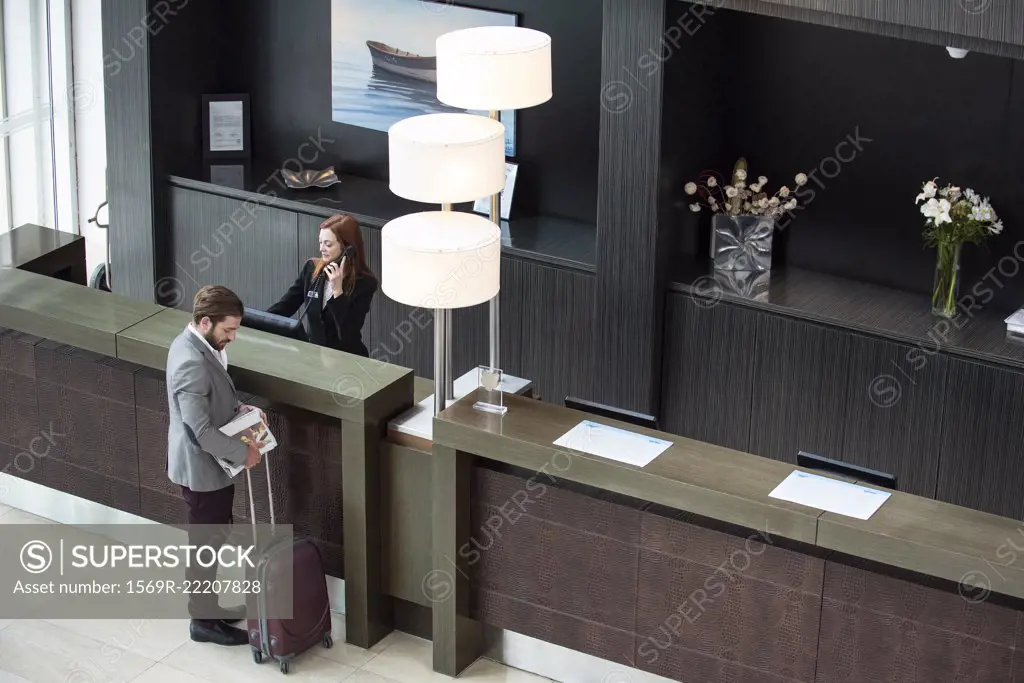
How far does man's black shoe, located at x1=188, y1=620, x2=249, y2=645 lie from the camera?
6344mm

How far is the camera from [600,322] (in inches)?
301

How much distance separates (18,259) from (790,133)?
3789 mm

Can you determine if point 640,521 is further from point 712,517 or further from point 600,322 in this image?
point 600,322

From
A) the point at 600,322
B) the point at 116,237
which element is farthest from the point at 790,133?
the point at 116,237

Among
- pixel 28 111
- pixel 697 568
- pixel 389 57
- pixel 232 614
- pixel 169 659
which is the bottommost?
pixel 169 659

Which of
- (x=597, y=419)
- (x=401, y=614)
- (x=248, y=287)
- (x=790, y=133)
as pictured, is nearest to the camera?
(x=597, y=419)

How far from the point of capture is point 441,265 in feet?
18.2

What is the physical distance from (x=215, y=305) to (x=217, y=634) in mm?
1425

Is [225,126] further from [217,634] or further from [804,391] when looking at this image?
[804,391]

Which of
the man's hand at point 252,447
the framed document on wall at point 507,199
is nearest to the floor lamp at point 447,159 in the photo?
the man's hand at point 252,447

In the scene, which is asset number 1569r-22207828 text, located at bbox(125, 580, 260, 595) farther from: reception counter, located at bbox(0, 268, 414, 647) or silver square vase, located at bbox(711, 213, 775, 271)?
silver square vase, located at bbox(711, 213, 775, 271)

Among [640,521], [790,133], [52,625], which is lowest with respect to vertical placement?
[52,625]

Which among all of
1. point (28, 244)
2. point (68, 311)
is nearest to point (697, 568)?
point (68, 311)

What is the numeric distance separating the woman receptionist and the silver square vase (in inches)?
69.7
